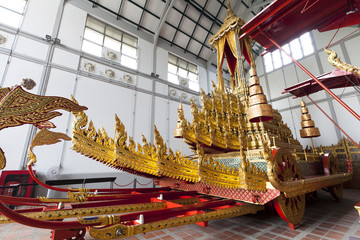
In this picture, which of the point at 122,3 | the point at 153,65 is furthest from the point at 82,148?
the point at 122,3

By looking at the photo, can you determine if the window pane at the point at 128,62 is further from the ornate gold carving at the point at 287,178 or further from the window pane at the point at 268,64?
the window pane at the point at 268,64

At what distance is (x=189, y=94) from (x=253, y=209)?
9.09m

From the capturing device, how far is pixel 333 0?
1.88 meters

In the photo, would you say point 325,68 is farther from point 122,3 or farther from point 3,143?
point 3,143

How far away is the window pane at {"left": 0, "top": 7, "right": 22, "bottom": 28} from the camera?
222 inches

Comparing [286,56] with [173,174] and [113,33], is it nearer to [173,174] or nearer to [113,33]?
[113,33]

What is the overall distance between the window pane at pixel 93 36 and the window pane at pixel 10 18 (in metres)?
2.22

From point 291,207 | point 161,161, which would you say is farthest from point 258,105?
→ point 161,161

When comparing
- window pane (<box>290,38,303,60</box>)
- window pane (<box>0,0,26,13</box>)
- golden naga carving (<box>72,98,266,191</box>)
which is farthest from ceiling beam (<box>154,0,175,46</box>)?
golden naga carving (<box>72,98,266,191</box>)

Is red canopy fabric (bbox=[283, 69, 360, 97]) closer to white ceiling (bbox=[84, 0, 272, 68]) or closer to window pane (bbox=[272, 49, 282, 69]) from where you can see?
white ceiling (bbox=[84, 0, 272, 68])

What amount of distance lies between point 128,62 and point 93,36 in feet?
6.22

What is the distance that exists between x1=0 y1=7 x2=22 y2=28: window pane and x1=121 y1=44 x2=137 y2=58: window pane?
391 cm

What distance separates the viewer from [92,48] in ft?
24.5

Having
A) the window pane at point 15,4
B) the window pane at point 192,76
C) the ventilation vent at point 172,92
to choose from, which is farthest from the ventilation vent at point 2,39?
the window pane at point 192,76
